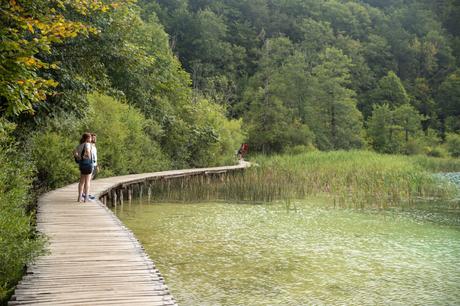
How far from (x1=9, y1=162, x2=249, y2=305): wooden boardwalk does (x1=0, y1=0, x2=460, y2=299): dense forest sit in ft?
1.34

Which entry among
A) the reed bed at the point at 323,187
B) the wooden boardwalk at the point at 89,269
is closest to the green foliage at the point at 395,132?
the reed bed at the point at 323,187

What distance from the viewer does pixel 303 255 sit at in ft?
26.9

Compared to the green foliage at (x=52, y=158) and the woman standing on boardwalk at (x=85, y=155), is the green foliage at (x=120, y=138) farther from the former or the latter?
the woman standing on boardwalk at (x=85, y=155)

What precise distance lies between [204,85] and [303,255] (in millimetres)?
48732

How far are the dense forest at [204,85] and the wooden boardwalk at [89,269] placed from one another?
0.41 metres

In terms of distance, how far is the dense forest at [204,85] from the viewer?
6625 millimetres

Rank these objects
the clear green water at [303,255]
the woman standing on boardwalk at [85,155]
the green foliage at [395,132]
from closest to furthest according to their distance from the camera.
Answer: the clear green water at [303,255] → the woman standing on boardwalk at [85,155] → the green foliage at [395,132]

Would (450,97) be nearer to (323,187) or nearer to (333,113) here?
(333,113)

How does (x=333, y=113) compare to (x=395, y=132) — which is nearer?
(x=333, y=113)

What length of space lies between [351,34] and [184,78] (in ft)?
162

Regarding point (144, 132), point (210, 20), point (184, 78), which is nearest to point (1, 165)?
point (144, 132)

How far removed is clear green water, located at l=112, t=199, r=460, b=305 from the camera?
20.6 ft

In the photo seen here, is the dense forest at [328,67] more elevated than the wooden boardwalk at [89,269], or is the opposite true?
the dense forest at [328,67]

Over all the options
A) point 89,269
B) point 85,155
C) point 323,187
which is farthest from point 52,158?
point 323,187
